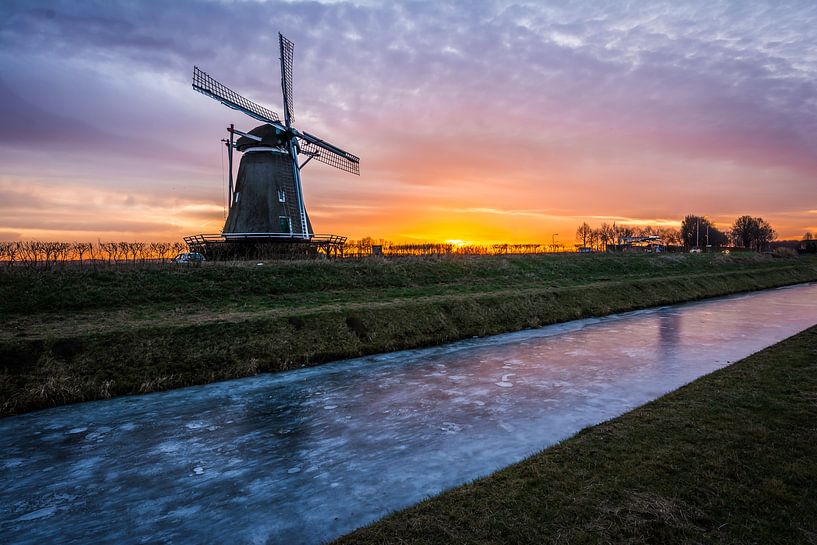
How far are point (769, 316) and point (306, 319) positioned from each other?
999 inches

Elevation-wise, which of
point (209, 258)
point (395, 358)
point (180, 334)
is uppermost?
point (209, 258)

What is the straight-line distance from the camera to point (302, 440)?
915cm

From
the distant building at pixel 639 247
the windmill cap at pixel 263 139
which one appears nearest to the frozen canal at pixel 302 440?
the windmill cap at pixel 263 139

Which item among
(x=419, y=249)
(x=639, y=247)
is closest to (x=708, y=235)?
(x=639, y=247)

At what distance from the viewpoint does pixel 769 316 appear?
Answer: 2497cm

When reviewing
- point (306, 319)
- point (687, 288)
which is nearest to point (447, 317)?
point (306, 319)

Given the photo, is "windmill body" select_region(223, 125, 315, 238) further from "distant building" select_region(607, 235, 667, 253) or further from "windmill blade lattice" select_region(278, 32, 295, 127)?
"distant building" select_region(607, 235, 667, 253)

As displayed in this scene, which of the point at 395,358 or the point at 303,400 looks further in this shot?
the point at 395,358

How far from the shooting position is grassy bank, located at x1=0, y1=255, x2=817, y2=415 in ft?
41.8

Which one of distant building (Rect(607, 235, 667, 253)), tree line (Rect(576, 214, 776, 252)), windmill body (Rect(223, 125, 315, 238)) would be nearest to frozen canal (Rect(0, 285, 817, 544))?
windmill body (Rect(223, 125, 315, 238))

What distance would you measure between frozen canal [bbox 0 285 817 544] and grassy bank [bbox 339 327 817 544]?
1.05 metres

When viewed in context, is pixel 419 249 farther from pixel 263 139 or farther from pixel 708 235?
pixel 708 235

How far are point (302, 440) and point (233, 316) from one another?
386 inches

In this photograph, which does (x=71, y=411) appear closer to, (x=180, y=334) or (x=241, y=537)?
(x=180, y=334)
